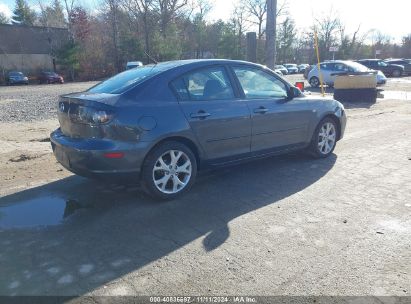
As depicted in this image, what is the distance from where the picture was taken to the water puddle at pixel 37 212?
156 inches

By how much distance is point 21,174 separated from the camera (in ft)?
18.7

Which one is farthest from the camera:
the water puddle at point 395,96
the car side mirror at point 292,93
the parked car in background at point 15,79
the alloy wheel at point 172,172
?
the parked car in background at point 15,79

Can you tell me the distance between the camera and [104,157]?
13.3 ft

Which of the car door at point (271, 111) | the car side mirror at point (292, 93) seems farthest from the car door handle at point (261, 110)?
the car side mirror at point (292, 93)

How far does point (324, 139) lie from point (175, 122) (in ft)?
10.0

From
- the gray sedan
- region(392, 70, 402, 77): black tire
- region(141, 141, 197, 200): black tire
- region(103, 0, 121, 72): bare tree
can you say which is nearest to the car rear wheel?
the gray sedan

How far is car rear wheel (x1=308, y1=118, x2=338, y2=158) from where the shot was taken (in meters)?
6.11

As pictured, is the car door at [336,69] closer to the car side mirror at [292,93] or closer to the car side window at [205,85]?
the car side mirror at [292,93]

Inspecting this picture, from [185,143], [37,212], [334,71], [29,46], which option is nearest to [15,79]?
[29,46]

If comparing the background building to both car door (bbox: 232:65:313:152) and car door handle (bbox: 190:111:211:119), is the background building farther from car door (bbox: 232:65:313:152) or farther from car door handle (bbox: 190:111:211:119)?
car door handle (bbox: 190:111:211:119)

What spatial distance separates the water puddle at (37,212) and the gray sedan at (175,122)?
1.50ft

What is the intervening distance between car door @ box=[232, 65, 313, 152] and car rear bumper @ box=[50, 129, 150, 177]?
5.64 feet

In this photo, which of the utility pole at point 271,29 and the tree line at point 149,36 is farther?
the tree line at point 149,36

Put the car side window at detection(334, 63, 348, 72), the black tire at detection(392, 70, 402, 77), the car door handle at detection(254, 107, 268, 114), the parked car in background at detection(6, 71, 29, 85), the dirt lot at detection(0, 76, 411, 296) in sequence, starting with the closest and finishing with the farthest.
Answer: the dirt lot at detection(0, 76, 411, 296) → the car door handle at detection(254, 107, 268, 114) → the car side window at detection(334, 63, 348, 72) → the black tire at detection(392, 70, 402, 77) → the parked car in background at detection(6, 71, 29, 85)
